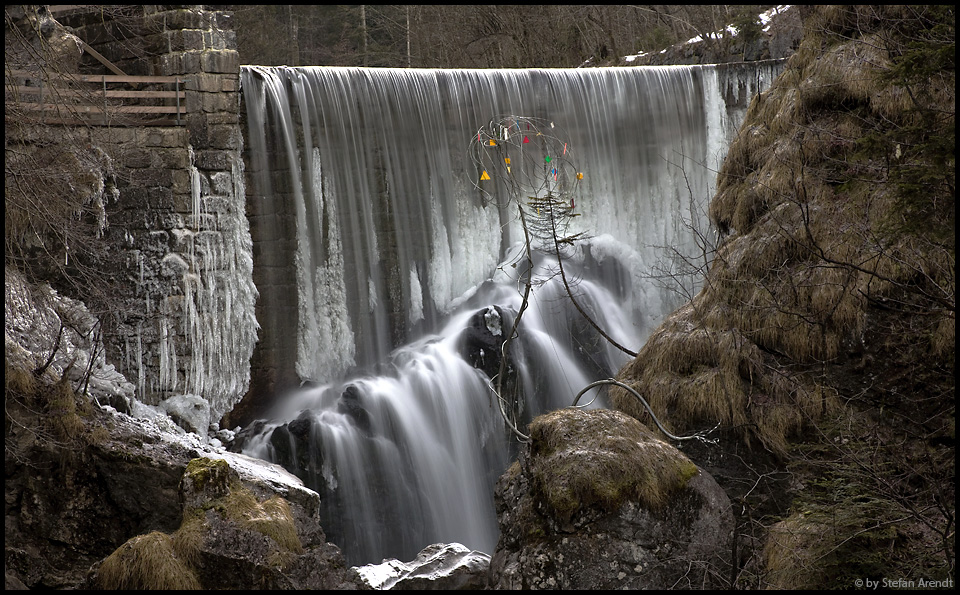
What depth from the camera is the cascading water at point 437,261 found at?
8.84m

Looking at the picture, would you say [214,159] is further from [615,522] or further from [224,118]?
[615,522]

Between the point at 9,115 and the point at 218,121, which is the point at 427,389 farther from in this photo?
the point at 9,115

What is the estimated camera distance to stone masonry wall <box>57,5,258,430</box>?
29.0 feet

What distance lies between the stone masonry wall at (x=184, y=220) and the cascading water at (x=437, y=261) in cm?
71

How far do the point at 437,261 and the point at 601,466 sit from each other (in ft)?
25.2

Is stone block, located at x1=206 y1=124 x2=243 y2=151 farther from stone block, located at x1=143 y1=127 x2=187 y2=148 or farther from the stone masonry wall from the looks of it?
stone block, located at x1=143 y1=127 x2=187 y2=148

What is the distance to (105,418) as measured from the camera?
696 cm

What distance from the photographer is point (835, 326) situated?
608 centimetres

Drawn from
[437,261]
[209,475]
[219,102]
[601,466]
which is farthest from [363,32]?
[601,466]

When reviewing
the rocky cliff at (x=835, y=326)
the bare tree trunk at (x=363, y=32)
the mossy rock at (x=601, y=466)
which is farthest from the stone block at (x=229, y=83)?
the bare tree trunk at (x=363, y=32)

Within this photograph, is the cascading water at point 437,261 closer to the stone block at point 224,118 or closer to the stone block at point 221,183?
the stone block at point 224,118

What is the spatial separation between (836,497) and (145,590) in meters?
3.95

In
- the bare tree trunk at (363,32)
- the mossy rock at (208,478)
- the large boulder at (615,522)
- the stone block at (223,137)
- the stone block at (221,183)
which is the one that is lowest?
the large boulder at (615,522)

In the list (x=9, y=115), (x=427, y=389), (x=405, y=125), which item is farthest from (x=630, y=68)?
(x=9, y=115)
